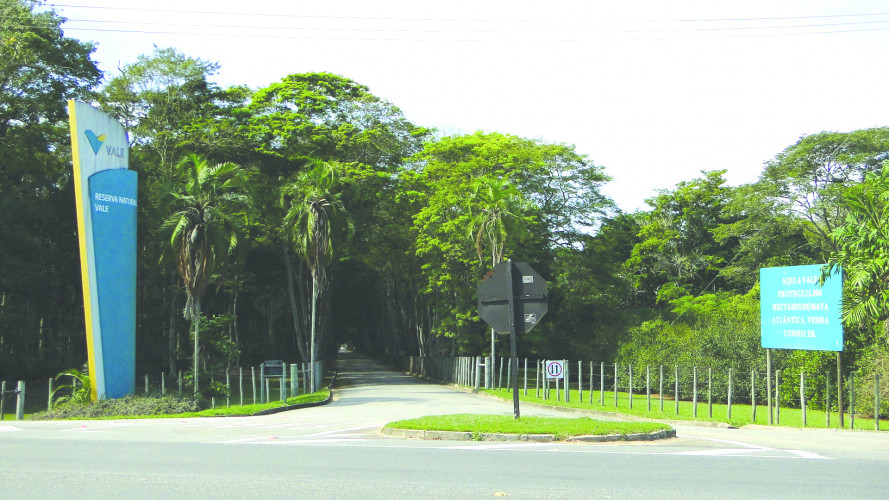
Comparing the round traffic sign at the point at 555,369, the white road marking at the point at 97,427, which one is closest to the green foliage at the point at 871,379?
the round traffic sign at the point at 555,369

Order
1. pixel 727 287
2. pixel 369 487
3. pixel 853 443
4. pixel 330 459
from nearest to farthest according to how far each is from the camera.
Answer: pixel 369 487
pixel 330 459
pixel 853 443
pixel 727 287

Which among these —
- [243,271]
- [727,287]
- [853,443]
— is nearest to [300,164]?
[243,271]

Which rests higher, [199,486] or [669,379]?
[199,486]

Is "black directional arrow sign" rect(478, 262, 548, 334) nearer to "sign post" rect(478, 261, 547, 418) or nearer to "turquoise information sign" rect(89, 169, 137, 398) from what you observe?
"sign post" rect(478, 261, 547, 418)

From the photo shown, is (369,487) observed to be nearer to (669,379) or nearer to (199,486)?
(199,486)

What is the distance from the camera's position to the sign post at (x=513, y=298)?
579 inches

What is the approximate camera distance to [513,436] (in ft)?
45.4

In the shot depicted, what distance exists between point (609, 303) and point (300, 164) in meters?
19.5

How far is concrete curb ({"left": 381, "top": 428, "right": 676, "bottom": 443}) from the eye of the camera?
13.7 meters

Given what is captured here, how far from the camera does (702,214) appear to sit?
5347 centimetres

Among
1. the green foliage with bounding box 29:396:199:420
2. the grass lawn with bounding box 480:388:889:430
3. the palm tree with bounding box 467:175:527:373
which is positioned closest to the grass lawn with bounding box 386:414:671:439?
the grass lawn with bounding box 480:388:889:430

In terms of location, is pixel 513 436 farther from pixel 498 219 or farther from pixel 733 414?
pixel 498 219

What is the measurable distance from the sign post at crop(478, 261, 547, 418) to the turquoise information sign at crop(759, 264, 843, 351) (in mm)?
7893

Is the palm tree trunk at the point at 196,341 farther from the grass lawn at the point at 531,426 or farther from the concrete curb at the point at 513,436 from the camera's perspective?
the concrete curb at the point at 513,436
